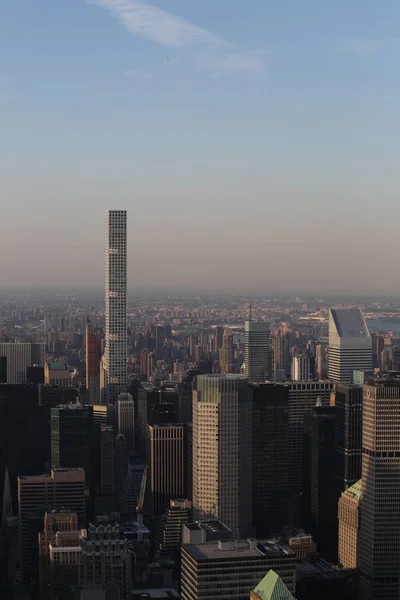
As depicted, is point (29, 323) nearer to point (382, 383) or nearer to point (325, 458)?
point (325, 458)

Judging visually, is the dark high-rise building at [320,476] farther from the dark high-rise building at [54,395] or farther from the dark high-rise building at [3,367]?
the dark high-rise building at [3,367]

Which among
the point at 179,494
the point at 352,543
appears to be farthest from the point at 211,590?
the point at 179,494

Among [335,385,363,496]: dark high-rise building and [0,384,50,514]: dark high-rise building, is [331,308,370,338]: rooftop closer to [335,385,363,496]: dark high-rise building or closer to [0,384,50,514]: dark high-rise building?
[335,385,363,496]: dark high-rise building

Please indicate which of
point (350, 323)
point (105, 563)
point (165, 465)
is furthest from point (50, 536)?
point (350, 323)

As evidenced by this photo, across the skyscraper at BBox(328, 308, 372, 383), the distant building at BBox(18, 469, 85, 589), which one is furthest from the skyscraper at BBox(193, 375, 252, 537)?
the skyscraper at BBox(328, 308, 372, 383)

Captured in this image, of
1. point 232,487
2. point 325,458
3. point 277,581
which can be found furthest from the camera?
point 325,458

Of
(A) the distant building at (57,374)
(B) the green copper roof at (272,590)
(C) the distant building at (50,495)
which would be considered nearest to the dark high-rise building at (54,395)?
(A) the distant building at (57,374)
